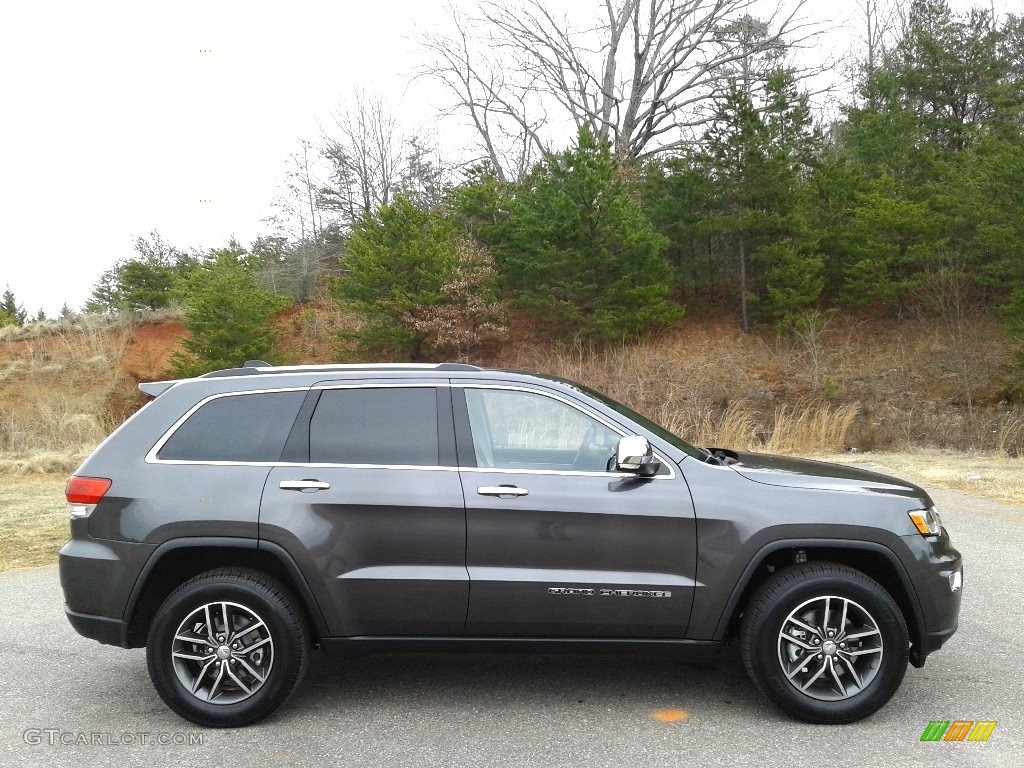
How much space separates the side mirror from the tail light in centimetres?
261

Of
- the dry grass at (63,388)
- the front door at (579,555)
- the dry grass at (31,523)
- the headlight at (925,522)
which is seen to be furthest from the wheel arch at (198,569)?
the dry grass at (63,388)

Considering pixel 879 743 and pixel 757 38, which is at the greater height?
pixel 757 38

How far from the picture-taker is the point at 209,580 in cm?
415

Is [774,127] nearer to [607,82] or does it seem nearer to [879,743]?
[607,82]

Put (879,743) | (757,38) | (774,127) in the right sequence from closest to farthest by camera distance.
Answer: (879,743), (774,127), (757,38)

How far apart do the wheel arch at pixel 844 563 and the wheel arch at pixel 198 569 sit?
6.82 feet

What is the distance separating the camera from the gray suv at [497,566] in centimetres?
407

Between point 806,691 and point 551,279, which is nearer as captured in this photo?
point 806,691

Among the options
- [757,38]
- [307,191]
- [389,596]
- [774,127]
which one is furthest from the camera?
[307,191]

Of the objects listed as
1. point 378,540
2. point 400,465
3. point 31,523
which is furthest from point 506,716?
point 31,523

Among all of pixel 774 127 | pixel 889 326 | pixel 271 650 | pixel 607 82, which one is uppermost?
pixel 607 82

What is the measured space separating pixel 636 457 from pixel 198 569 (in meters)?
2.36

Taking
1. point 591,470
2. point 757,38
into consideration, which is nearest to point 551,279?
point 757,38

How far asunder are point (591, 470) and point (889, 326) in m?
23.9
